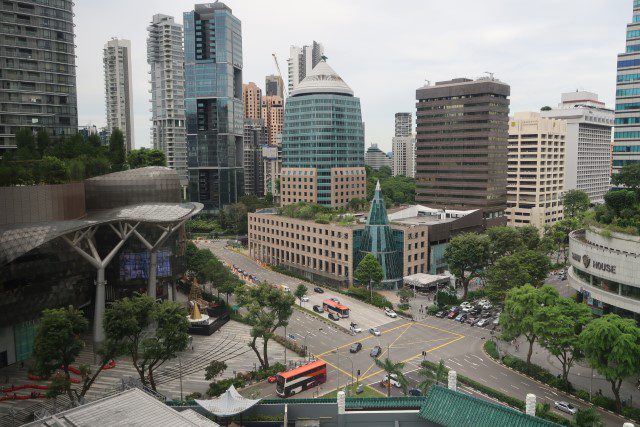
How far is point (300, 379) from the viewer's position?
59.2 metres

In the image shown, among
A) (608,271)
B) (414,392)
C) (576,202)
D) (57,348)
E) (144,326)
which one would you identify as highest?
(576,202)

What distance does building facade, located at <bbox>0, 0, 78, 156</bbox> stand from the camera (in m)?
98.6

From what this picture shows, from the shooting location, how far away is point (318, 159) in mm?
174625

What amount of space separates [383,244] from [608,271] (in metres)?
44.4

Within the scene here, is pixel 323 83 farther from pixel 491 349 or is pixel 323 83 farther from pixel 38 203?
pixel 491 349

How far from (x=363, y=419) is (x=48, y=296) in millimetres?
50561

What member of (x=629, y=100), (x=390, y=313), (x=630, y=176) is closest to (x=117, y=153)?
(x=390, y=313)

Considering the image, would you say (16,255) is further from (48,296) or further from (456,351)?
(456,351)

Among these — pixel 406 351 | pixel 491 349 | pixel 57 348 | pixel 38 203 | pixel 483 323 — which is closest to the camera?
pixel 57 348

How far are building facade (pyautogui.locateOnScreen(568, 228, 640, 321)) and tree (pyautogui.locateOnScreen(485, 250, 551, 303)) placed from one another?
8245mm

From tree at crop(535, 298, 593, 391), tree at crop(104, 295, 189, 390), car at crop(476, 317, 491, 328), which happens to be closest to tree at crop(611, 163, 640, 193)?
car at crop(476, 317, 491, 328)

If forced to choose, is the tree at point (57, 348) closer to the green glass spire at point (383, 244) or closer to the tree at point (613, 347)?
the tree at point (613, 347)

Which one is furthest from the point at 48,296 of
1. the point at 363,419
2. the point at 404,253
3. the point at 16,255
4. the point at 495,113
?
the point at 495,113

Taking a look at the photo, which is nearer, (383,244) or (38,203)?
(38,203)
